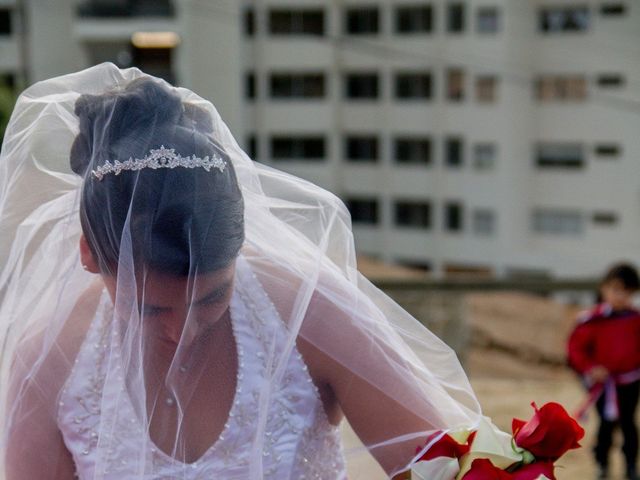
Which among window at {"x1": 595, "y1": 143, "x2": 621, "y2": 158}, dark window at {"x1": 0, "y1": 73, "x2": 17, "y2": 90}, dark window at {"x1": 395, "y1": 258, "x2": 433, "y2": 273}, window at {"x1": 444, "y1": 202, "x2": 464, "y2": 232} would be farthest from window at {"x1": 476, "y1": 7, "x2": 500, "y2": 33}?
dark window at {"x1": 0, "y1": 73, "x2": 17, "y2": 90}

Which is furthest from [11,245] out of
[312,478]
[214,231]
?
[312,478]

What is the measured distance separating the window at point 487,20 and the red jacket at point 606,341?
314 inches

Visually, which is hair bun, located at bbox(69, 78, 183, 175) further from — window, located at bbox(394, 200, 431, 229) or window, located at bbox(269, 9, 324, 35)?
window, located at bbox(394, 200, 431, 229)

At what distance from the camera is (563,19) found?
35.8ft

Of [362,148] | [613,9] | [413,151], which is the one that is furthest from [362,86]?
[613,9]

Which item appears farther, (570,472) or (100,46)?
(100,46)

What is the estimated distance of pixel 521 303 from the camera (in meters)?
10.4

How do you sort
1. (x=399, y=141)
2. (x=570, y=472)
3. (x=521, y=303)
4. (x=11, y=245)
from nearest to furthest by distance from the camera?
(x=11, y=245) → (x=570, y=472) → (x=521, y=303) → (x=399, y=141)

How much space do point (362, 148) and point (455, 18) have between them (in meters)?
2.16

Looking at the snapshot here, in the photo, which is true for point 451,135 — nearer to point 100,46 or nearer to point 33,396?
point 100,46

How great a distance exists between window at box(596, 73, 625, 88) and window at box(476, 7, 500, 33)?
1370 millimetres

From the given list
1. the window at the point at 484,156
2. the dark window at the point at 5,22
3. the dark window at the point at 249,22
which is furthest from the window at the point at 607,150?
the dark window at the point at 5,22

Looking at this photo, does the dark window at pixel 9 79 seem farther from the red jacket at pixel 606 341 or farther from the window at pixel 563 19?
the red jacket at pixel 606 341

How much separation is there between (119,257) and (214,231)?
0.12 m
